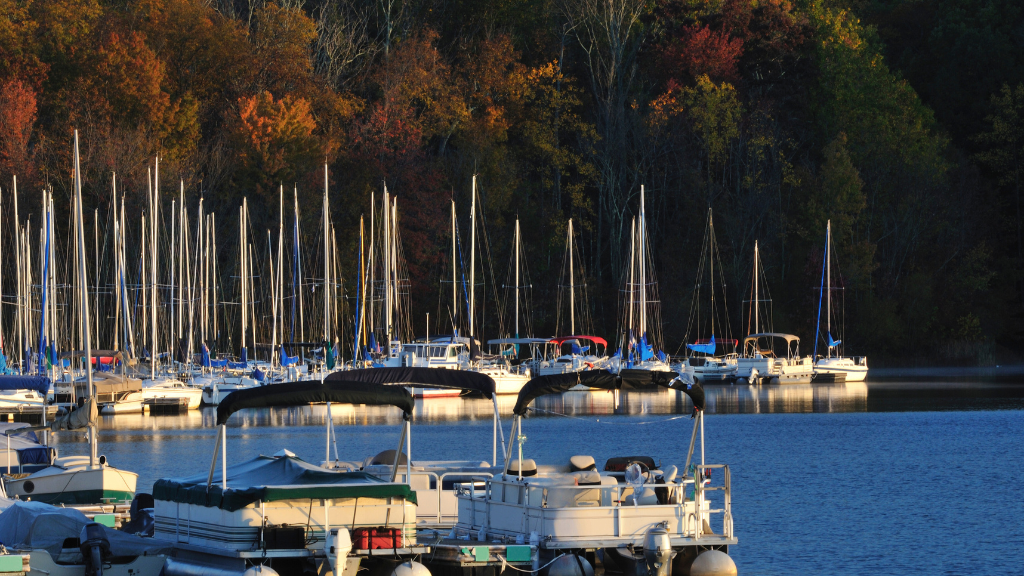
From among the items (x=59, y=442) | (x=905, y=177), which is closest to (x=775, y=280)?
(x=905, y=177)

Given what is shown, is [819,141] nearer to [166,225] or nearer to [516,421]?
[166,225]

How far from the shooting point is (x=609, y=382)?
76.0 feet

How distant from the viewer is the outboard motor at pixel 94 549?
2119 cm

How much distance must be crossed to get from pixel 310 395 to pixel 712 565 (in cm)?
675

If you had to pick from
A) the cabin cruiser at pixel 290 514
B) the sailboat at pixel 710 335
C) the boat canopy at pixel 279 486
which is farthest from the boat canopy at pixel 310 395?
the sailboat at pixel 710 335

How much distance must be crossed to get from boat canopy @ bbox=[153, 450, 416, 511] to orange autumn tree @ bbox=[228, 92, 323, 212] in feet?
203

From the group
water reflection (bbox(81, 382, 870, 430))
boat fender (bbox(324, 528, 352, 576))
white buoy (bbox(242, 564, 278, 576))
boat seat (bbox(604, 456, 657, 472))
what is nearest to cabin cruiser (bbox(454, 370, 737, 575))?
boat seat (bbox(604, 456, 657, 472))

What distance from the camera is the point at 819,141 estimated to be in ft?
310

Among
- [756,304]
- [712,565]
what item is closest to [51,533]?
[712,565]

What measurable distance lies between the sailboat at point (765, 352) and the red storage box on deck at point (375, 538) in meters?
61.7

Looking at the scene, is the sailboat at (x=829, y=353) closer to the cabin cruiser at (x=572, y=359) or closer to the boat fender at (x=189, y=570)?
the cabin cruiser at (x=572, y=359)

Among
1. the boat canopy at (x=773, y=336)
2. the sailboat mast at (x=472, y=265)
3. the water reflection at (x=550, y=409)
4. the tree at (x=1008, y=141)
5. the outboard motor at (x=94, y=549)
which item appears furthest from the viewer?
the tree at (x=1008, y=141)

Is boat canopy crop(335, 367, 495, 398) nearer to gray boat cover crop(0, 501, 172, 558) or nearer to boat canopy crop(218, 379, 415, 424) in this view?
boat canopy crop(218, 379, 415, 424)

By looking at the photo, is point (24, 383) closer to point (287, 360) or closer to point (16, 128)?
point (287, 360)
